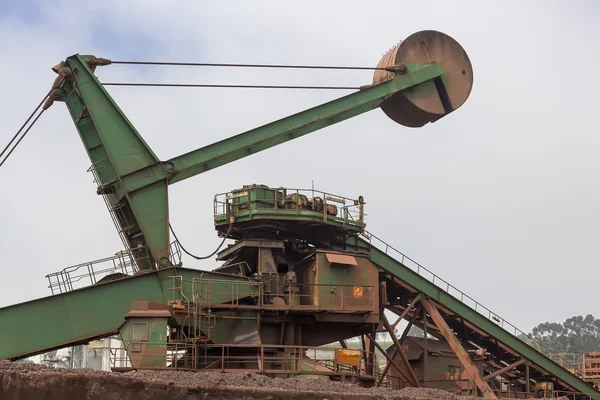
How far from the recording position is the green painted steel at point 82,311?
773 inches

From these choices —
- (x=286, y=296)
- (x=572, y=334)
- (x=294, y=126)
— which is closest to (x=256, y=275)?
(x=286, y=296)

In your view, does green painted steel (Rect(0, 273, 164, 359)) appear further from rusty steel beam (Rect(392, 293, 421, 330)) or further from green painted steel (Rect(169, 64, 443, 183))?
rusty steel beam (Rect(392, 293, 421, 330))

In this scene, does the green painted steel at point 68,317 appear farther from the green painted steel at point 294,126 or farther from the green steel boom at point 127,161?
the green painted steel at point 294,126

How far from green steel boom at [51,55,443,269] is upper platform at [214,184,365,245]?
5.13 ft

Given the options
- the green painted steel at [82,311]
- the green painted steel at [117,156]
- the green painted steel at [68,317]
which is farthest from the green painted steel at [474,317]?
the green painted steel at [68,317]

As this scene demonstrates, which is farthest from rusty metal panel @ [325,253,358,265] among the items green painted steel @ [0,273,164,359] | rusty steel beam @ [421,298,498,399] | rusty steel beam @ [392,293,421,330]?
green painted steel @ [0,273,164,359]

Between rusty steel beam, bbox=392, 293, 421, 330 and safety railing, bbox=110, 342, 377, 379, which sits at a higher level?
rusty steel beam, bbox=392, 293, 421, 330

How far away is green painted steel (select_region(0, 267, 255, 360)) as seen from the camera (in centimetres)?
1962

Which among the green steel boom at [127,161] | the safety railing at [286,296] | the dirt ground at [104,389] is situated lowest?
the dirt ground at [104,389]

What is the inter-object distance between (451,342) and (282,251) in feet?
22.3

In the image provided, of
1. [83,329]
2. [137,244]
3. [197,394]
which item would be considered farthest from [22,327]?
[197,394]

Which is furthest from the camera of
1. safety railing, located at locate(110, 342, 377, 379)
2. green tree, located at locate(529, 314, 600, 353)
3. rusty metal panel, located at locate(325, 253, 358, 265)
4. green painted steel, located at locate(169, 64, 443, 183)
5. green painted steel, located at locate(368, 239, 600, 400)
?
green tree, located at locate(529, 314, 600, 353)

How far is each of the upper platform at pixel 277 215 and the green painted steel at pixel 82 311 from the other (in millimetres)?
2911

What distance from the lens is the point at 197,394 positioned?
9.39m
